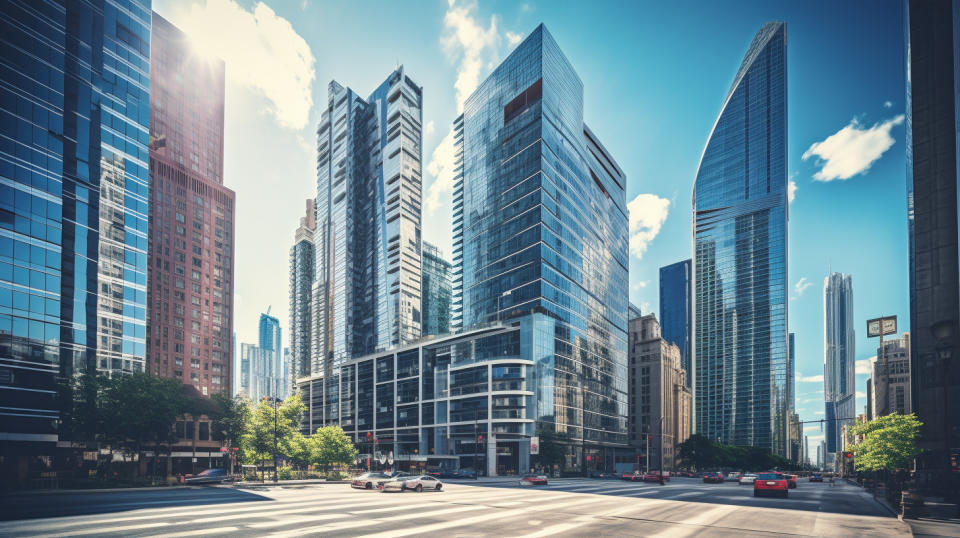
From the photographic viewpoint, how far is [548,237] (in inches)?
4257

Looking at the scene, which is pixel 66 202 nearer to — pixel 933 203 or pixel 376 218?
pixel 933 203

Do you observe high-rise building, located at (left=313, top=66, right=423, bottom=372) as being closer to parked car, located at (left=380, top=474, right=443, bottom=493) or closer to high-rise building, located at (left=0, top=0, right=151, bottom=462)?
high-rise building, located at (left=0, top=0, right=151, bottom=462)

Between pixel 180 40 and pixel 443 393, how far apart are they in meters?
132

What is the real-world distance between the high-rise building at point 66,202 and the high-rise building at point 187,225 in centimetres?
4213

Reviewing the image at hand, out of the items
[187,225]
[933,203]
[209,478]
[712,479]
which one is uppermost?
[187,225]

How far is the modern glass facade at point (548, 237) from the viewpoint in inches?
4203

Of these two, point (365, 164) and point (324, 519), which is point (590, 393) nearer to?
point (324, 519)

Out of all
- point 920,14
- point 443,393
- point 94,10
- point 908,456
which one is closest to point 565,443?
point 443,393

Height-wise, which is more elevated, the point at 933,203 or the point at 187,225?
the point at 187,225

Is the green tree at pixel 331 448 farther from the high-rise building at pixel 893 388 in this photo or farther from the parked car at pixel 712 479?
the high-rise building at pixel 893 388

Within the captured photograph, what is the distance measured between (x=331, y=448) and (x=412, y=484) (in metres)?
30.2

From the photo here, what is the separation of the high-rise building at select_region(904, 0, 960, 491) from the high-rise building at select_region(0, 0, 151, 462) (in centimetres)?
9266

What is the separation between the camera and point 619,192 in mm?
165250

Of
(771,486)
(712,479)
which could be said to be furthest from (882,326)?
(771,486)
